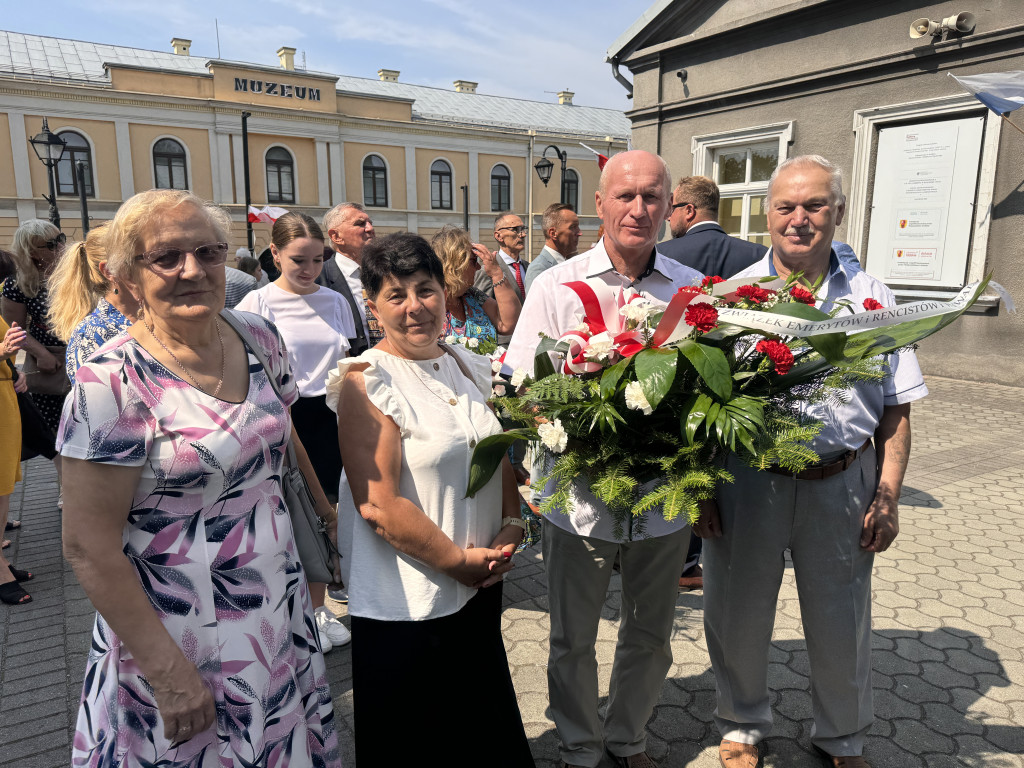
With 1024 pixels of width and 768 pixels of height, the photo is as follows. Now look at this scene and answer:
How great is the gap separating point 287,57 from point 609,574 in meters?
37.3

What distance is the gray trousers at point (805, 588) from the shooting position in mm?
2322

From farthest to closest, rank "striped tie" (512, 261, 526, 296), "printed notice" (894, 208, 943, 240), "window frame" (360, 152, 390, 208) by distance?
"window frame" (360, 152, 390, 208) < "printed notice" (894, 208, 943, 240) < "striped tie" (512, 261, 526, 296)

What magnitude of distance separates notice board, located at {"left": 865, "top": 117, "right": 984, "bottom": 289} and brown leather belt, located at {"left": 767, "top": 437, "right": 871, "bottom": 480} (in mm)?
8030

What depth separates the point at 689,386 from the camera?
175 cm

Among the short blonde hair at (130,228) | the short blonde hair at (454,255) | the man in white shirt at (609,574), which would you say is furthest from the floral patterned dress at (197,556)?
the short blonde hair at (454,255)

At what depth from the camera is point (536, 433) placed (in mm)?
1914

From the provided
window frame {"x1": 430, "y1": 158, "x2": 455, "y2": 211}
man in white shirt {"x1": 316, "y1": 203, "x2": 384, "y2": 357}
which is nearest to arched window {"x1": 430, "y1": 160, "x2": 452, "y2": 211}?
window frame {"x1": 430, "y1": 158, "x2": 455, "y2": 211}

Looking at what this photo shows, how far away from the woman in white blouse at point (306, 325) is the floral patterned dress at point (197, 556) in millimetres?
1841

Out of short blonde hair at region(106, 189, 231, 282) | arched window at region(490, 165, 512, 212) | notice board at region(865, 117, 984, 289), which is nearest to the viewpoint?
short blonde hair at region(106, 189, 231, 282)

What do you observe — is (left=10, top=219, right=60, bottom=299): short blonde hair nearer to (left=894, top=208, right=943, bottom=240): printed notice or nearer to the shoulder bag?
the shoulder bag

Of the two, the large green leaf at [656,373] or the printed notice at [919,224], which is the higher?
the printed notice at [919,224]

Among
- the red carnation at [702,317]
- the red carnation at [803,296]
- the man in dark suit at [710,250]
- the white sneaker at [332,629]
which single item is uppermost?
the man in dark suit at [710,250]

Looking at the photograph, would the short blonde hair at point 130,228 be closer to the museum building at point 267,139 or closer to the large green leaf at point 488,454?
the large green leaf at point 488,454

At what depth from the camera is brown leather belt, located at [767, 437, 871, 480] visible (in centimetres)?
227
